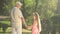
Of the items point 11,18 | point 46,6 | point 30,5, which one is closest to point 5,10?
point 11,18

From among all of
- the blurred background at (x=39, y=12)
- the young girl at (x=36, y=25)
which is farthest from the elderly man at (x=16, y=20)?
the young girl at (x=36, y=25)

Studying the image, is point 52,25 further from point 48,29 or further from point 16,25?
point 16,25

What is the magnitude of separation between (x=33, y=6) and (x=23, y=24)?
389 mm

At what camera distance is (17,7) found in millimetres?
4660

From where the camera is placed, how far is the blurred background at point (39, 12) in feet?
15.2

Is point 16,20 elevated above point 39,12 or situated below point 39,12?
below

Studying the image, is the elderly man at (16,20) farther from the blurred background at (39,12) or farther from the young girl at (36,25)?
the young girl at (36,25)

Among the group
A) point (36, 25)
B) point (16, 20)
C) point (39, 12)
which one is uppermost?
point (39, 12)

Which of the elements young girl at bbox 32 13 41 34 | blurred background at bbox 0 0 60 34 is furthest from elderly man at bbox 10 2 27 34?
young girl at bbox 32 13 41 34

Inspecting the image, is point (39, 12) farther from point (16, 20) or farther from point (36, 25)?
point (16, 20)

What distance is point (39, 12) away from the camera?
469cm

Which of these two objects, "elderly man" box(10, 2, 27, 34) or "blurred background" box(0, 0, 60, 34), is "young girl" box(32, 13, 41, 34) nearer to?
"blurred background" box(0, 0, 60, 34)

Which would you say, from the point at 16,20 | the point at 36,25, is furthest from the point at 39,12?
the point at 16,20

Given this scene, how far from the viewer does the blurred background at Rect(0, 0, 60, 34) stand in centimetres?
464
